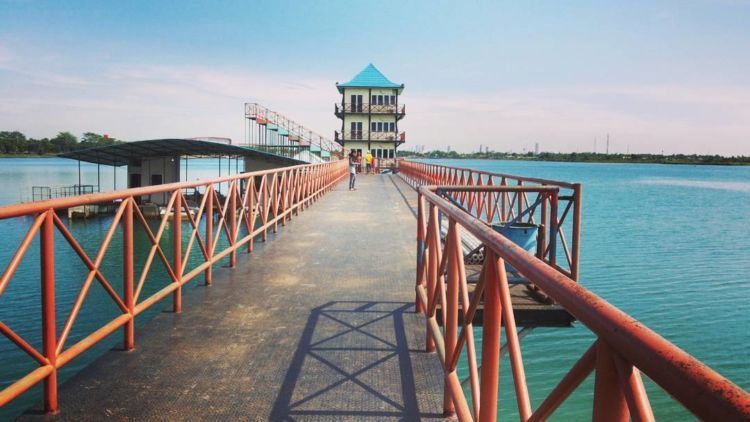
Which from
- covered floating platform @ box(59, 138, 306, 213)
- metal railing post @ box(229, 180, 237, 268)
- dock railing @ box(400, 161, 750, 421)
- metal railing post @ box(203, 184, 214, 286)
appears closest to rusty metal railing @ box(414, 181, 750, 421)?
dock railing @ box(400, 161, 750, 421)

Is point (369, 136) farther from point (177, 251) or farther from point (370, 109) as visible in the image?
point (177, 251)

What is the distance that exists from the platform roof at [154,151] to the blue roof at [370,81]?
1343 centimetres

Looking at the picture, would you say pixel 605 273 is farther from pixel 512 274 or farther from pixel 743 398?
pixel 743 398

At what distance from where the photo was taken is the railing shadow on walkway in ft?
10.8

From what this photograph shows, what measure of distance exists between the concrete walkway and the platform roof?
28897mm

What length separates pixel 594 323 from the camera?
1.22 m

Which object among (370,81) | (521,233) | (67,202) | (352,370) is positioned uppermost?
(370,81)

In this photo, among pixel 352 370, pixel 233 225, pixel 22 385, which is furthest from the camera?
pixel 233 225

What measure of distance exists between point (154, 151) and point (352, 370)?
1428 inches

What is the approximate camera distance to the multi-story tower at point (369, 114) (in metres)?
49.8

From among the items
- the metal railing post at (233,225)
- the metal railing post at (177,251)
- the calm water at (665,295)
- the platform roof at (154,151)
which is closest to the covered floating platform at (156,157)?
the platform roof at (154,151)

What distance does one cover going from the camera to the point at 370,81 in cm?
5112

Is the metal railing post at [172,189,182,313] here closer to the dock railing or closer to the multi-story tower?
the dock railing

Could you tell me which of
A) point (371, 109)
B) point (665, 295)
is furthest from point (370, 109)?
point (665, 295)
